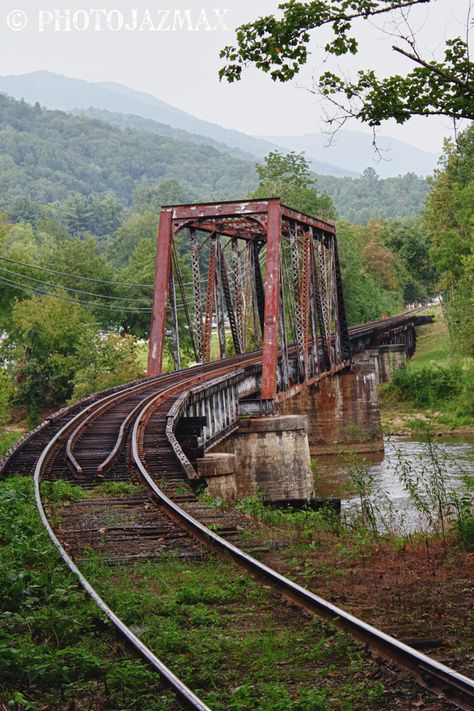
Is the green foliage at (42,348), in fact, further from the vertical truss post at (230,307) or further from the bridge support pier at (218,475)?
the bridge support pier at (218,475)

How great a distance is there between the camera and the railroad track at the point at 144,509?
6797 mm

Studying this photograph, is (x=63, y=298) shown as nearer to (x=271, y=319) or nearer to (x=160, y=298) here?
(x=160, y=298)

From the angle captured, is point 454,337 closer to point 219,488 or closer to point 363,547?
point 219,488

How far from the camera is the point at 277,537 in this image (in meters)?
11.8

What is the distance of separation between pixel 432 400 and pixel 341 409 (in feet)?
40.5

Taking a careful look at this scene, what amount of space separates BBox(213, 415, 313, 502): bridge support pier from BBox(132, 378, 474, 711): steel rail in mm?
16870

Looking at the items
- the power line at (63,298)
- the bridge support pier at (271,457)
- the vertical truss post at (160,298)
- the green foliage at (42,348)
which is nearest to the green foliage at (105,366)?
the green foliage at (42,348)

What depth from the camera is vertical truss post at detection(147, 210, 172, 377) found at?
3188cm

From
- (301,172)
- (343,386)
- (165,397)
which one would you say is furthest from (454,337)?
(165,397)

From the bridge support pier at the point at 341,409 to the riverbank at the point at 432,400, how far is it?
8.99 ft

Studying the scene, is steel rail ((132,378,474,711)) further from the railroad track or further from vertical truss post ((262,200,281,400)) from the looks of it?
vertical truss post ((262,200,281,400))

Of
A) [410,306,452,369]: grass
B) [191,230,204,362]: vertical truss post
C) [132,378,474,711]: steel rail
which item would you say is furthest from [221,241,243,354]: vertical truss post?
[410,306,452,369]: grass

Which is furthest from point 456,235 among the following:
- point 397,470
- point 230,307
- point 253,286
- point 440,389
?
point 397,470

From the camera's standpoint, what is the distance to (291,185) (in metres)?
87.4
